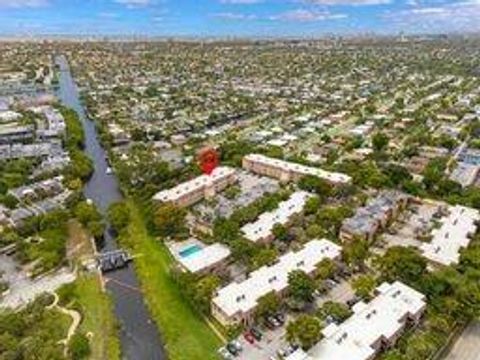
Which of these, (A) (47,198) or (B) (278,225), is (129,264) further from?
(A) (47,198)

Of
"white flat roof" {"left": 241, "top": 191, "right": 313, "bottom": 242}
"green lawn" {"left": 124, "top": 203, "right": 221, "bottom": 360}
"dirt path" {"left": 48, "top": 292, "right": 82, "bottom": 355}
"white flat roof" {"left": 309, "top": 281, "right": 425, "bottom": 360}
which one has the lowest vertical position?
"green lawn" {"left": 124, "top": 203, "right": 221, "bottom": 360}

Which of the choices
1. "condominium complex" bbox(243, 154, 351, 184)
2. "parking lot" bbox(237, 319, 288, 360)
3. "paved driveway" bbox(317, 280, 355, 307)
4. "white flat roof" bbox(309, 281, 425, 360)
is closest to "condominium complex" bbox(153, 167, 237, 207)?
"condominium complex" bbox(243, 154, 351, 184)

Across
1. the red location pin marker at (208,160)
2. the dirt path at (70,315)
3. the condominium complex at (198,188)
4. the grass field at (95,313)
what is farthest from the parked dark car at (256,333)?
the red location pin marker at (208,160)

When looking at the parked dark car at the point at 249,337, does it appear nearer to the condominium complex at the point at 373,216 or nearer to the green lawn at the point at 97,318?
the green lawn at the point at 97,318

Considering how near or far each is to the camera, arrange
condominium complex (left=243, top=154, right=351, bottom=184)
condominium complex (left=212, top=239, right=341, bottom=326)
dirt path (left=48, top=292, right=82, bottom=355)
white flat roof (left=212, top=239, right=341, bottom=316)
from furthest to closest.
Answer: condominium complex (left=243, top=154, right=351, bottom=184) < white flat roof (left=212, top=239, right=341, bottom=316) < condominium complex (left=212, top=239, right=341, bottom=326) < dirt path (left=48, top=292, right=82, bottom=355)

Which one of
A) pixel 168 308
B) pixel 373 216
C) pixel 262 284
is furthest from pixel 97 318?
pixel 373 216

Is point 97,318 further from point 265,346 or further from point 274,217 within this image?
point 274,217

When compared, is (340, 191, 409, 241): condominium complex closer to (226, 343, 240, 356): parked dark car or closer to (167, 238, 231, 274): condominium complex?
(167, 238, 231, 274): condominium complex
